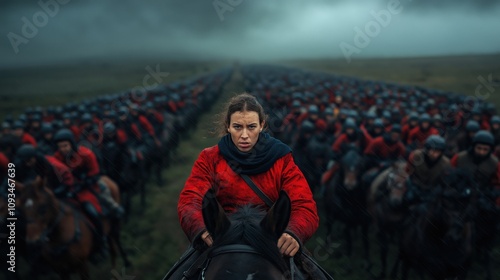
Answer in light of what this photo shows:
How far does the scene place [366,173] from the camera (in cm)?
885

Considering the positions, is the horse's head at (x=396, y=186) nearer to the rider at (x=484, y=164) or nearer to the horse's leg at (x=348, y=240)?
the rider at (x=484, y=164)

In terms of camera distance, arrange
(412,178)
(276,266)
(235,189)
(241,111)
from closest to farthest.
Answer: (276,266) < (241,111) < (235,189) < (412,178)

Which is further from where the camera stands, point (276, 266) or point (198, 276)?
point (198, 276)

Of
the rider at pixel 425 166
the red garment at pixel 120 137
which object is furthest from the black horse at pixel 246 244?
the red garment at pixel 120 137

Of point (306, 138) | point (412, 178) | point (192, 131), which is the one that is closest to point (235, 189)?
point (412, 178)

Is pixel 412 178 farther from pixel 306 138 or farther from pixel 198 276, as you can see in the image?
pixel 198 276

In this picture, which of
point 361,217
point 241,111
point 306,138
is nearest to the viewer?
point 241,111

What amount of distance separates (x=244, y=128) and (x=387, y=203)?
6227 mm

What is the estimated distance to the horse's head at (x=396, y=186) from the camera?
758 centimetres

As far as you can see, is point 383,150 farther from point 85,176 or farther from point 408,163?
point 85,176

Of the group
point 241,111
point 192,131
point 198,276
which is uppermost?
point 241,111

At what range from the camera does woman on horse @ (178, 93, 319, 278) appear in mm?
2648

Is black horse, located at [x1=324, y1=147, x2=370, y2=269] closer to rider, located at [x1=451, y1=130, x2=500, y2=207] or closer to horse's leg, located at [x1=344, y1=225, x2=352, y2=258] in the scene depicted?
horse's leg, located at [x1=344, y1=225, x2=352, y2=258]

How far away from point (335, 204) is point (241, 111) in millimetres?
6818
